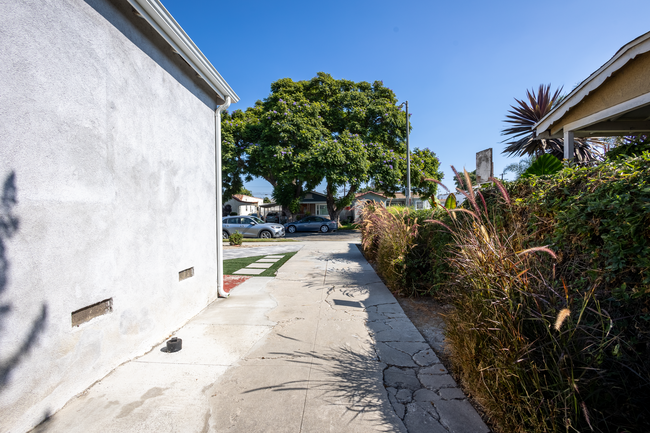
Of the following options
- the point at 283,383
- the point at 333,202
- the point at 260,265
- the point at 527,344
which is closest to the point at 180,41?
the point at 283,383

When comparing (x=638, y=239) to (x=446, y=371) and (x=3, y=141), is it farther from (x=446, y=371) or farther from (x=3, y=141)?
(x=3, y=141)

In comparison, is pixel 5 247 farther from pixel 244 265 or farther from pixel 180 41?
pixel 244 265

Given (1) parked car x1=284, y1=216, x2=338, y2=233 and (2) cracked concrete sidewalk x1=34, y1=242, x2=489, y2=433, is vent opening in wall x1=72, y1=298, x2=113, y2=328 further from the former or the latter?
(1) parked car x1=284, y1=216, x2=338, y2=233

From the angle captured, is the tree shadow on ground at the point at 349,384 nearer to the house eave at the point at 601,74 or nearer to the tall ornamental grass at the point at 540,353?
the tall ornamental grass at the point at 540,353

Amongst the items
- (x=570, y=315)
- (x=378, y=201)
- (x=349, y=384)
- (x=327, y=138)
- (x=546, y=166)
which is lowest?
(x=349, y=384)

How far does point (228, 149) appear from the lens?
65.9 feet

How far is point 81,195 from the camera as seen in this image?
2.45 m

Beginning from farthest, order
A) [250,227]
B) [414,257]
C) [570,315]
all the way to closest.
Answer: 1. [250,227]
2. [414,257]
3. [570,315]

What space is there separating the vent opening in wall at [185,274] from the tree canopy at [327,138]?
14.0m

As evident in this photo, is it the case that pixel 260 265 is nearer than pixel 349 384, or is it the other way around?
pixel 349 384

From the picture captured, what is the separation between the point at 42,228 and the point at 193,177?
2237 mm

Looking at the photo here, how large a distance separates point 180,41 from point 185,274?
2952 millimetres

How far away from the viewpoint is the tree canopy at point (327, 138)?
18.0 metres

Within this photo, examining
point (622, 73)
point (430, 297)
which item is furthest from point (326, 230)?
point (622, 73)
